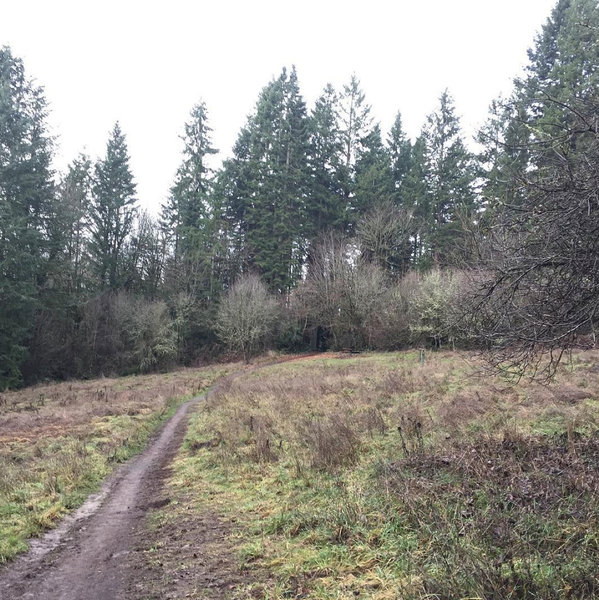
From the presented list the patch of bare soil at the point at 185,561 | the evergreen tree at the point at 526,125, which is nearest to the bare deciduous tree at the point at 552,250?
the evergreen tree at the point at 526,125

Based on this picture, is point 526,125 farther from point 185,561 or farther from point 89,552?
point 89,552

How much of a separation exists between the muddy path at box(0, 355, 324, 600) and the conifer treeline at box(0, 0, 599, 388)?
25250 millimetres

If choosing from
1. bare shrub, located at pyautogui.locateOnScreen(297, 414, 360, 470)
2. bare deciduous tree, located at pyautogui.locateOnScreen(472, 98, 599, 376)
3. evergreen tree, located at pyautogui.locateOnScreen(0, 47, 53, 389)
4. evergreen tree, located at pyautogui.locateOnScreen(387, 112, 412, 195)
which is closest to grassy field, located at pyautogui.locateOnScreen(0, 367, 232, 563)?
bare shrub, located at pyautogui.locateOnScreen(297, 414, 360, 470)

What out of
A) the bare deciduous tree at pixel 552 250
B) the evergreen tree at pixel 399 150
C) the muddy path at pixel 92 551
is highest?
the evergreen tree at pixel 399 150

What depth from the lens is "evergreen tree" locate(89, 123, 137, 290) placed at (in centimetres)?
4188

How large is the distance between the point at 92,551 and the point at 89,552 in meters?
0.04

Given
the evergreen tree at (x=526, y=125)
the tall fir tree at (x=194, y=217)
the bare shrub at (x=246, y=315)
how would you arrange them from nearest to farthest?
the evergreen tree at (x=526, y=125)
the bare shrub at (x=246, y=315)
the tall fir tree at (x=194, y=217)

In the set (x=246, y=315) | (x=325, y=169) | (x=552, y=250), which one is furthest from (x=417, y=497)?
(x=325, y=169)

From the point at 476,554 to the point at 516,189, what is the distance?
4.17 metres

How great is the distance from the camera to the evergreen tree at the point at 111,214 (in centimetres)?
4188

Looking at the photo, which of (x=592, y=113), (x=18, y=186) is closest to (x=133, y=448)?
(x=592, y=113)

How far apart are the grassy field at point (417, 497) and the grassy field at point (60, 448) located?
67.1 inches

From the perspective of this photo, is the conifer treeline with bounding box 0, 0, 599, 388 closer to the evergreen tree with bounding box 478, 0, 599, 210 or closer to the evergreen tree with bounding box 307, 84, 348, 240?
the evergreen tree with bounding box 307, 84, 348, 240

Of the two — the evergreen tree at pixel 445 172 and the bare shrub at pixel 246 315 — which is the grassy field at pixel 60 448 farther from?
the evergreen tree at pixel 445 172
